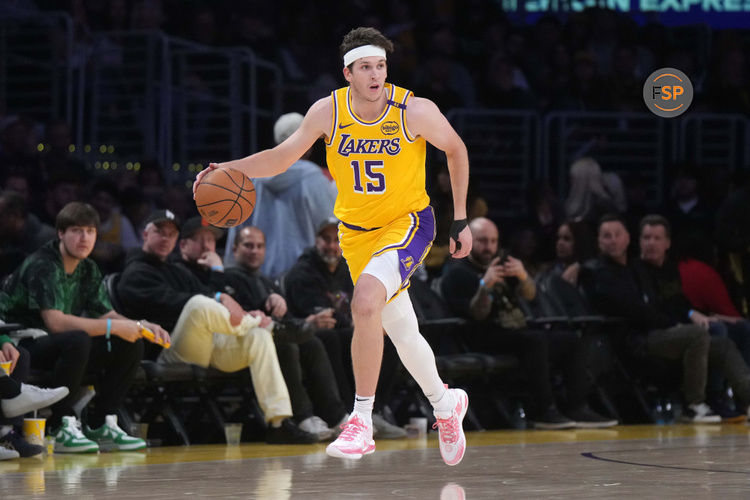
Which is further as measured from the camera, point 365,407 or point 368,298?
point 365,407

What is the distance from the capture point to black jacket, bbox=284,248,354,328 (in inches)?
345

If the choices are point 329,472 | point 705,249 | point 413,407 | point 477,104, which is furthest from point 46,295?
point 477,104

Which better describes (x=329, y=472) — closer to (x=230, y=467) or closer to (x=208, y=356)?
(x=230, y=467)

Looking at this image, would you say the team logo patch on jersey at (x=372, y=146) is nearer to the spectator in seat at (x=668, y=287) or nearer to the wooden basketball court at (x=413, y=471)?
the wooden basketball court at (x=413, y=471)

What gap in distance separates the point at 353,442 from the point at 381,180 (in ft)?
4.18

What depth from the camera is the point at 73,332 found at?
7391 millimetres

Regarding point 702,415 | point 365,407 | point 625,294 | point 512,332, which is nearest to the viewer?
point 365,407

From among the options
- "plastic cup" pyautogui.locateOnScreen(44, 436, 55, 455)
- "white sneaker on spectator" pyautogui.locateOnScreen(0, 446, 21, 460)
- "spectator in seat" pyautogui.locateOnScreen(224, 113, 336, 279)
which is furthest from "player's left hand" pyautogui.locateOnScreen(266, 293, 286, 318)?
"white sneaker on spectator" pyautogui.locateOnScreen(0, 446, 21, 460)

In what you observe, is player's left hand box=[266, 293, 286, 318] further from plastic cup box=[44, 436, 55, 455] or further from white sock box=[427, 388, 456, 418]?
white sock box=[427, 388, 456, 418]

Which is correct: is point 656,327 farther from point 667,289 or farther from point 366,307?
point 366,307

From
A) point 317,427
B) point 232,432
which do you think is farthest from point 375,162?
point 232,432

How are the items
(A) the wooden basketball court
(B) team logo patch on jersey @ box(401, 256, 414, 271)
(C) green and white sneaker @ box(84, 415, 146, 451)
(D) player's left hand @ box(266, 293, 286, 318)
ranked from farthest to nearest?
(D) player's left hand @ box(266, 293, 286, 318), (C) green and white sneaker @ box(84, 415, 146, 451), (B) team logo patch on jersey @ box(401, 256, 414, 271), (A) the wooden basketball court

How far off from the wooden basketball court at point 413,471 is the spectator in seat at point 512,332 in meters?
1.13

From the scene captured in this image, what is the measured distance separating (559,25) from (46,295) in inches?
361
